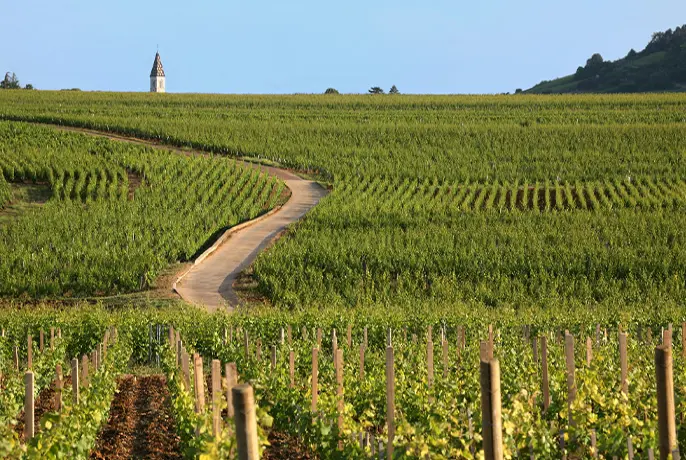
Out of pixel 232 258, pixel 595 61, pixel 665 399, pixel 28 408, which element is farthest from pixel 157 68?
pixel 665 399

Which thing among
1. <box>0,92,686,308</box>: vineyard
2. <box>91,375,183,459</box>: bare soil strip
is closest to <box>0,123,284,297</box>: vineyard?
<box>0,92,686,308</box>: vineyard

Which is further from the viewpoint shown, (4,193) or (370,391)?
(4,193)

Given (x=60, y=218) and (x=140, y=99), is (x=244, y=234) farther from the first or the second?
(x=140, y=99)

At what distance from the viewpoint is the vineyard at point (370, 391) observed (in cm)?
876

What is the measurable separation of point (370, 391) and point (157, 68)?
5235 inches

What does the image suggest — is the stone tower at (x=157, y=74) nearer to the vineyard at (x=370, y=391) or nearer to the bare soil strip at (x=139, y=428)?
the vineyard at (x=370, y=391)

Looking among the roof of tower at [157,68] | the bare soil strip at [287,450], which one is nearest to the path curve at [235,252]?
the bare soil strip at [287,450]

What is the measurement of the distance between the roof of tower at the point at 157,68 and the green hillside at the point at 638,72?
2088 inches

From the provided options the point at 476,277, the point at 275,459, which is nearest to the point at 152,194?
the point at 476,277

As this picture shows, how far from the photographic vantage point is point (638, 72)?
129 metres

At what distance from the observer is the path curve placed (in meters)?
31.6

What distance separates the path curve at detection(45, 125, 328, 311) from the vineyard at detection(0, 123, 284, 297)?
0.77 meters

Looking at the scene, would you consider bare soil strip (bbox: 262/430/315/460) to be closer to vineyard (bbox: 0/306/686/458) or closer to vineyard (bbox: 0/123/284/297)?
vineyard (bbox: 0/306/686/458)

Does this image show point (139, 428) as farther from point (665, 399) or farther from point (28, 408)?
point (665, 399)
